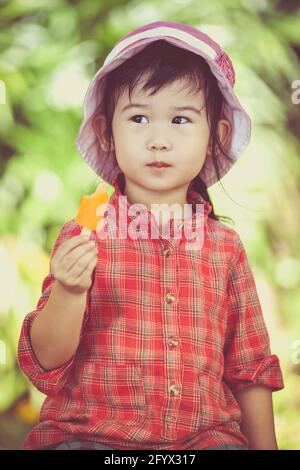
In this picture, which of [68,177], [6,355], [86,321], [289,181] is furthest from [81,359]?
[289,181]

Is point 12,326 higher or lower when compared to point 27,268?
lower

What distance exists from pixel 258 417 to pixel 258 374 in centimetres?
7

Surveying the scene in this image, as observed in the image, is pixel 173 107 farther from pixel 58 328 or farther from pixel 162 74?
pixel 58 328

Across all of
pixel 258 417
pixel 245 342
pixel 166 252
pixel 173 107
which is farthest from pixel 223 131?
pixel 258 417

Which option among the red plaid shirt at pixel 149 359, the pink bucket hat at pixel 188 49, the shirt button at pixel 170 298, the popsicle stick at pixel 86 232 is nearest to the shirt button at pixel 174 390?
the red plaid shirt at pixel 149 359

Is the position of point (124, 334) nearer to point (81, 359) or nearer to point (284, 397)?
point (81, 359)

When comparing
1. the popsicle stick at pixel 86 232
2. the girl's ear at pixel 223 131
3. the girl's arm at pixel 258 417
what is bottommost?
the girl's arm at pixel 258 417

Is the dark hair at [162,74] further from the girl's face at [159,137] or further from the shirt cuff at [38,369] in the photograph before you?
the shirt cuff at [38,369]

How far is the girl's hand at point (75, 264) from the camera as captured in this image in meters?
1.08

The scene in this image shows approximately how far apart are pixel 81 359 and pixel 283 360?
44cm

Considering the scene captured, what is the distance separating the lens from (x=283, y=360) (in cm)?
141

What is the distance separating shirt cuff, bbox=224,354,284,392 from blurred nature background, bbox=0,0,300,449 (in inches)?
6.1

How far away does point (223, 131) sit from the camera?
1300 mm

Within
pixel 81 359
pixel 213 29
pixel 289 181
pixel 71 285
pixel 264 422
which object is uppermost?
pixel 213 29
